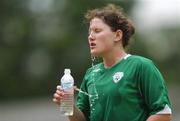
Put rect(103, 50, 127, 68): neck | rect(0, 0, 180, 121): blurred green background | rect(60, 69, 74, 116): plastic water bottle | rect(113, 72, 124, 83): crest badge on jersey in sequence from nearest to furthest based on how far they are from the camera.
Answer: rect(60, 69, 74, 116): plastic water bottle → rect(113, 72, 124, 83): crest badge on jersey → rect(103, 50, 127, 68): neck → rect(0, 0, 180, 121): blurred green background

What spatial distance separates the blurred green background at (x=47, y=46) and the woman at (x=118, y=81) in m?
29.6

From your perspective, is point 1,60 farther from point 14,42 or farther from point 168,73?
point 168,73

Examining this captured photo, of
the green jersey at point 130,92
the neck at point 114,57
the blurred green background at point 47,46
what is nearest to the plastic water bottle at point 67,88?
the green jersey at point 130,92

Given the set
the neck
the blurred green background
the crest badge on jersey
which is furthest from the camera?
the blurred green background

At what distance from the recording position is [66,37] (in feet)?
144

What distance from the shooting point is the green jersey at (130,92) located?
8.20 m

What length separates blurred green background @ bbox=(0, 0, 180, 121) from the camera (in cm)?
4072

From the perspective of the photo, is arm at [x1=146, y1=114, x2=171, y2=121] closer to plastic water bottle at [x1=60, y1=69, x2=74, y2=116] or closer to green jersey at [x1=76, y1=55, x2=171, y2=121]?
green jersey at [x1=76, y1=55, x2=171, y2=121]

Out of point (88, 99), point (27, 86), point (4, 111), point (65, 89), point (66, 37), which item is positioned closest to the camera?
point (65, 89)

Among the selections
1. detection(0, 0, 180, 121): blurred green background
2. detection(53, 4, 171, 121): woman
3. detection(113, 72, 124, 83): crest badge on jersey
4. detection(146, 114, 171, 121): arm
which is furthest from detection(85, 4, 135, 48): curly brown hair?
detection(0, 0, 180, 121): blurred green background

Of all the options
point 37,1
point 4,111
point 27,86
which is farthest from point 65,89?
point 37,1

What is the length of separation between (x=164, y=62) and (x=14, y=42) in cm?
716

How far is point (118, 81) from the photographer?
8344 mm

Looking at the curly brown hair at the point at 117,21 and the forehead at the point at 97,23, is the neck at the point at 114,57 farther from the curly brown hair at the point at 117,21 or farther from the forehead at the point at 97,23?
the forehead at the point at 97,23
